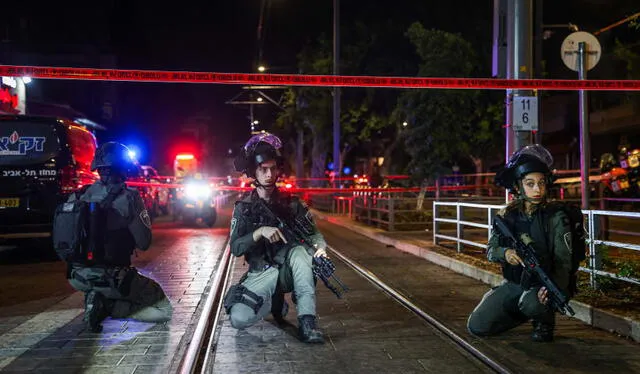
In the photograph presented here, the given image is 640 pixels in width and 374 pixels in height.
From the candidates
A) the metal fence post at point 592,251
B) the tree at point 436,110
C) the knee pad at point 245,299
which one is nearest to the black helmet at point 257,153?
the knee pad at point 245,299

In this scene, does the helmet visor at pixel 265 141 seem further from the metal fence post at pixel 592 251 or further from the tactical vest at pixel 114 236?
the metal fence post at pixel 592 251

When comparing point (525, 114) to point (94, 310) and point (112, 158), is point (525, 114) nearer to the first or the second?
point (112, 158)

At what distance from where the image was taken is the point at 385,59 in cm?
3144

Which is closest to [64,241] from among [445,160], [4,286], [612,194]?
[4,286]

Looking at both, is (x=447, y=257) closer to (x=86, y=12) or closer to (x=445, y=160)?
(x=445, y=160)

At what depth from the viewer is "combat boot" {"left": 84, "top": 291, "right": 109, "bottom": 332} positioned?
5.86m

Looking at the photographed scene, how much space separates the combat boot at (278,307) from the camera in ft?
20.3

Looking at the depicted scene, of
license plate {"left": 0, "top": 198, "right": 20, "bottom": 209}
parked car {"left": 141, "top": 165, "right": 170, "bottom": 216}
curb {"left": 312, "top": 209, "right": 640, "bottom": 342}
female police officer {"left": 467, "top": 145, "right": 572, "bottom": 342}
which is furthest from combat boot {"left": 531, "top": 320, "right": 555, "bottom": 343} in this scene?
parked car {"left": 141, "top": 165, "right": 170, "bottom": 216}

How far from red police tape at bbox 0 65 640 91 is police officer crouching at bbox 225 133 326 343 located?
10.0ft

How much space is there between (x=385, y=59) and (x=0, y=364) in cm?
2820

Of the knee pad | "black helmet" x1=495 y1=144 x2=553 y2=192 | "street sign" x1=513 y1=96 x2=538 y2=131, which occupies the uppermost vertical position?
"street sign" x1=513 y1=96 x2=538 y2=131

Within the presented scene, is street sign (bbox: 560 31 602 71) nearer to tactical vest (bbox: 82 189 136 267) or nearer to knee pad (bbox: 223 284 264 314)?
knee pad (bbox: 223 284 264 314)

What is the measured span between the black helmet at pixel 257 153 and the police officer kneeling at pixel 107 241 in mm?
1103

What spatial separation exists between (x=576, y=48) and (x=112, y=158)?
24.1 feet
